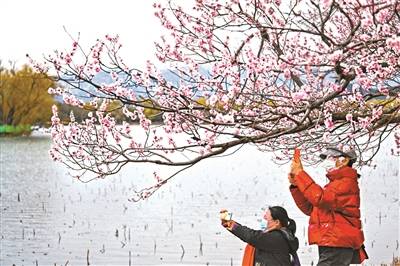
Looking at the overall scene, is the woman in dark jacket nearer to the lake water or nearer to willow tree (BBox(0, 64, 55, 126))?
the lake water

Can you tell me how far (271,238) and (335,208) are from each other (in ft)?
1.52

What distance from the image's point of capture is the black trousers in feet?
17.1

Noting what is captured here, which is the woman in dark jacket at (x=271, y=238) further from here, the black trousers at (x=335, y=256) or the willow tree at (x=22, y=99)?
the willow tree at (x=22, y=99)

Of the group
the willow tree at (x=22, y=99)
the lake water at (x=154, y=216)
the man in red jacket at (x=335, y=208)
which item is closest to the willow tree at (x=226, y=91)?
the man in red jacket at (x=335, y=208)

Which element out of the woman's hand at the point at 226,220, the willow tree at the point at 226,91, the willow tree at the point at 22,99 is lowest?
the woman's hand at the point at 226,220

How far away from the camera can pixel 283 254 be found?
209 inches

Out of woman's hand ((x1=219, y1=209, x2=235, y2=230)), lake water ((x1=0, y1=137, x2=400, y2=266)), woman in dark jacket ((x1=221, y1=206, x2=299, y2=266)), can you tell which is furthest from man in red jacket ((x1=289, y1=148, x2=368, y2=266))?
lake water ((x1=0, y1=137, x2=400, y2=266))

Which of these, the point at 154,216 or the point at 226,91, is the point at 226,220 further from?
the point at 154,216

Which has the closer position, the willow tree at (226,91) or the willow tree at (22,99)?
the willow tree at (226,91)

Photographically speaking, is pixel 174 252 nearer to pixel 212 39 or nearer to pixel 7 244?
pixel 7 244

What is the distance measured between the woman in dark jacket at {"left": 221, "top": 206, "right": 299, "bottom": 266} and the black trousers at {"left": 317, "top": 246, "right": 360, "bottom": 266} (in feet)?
0.63

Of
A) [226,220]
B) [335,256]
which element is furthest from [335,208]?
[226,220]

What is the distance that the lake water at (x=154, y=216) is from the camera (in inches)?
437

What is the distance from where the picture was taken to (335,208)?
5102mm
